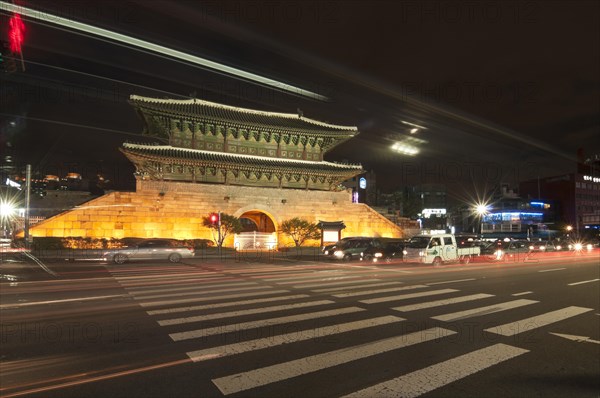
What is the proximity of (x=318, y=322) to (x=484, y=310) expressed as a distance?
4106 mm

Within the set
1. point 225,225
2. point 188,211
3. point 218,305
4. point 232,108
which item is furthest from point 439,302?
point 232,108

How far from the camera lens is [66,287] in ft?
36.0

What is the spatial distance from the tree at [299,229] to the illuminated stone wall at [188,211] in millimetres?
1345

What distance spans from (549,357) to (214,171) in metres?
30.7

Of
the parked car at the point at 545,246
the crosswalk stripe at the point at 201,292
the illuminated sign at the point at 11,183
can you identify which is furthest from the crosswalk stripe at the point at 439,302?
the illuminated sign at the point at 11,183

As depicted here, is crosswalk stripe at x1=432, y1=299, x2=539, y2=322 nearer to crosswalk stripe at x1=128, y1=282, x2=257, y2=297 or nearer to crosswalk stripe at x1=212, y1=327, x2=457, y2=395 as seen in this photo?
crosswalk stripe at x1=212, y1=327, x2=457, y2=395

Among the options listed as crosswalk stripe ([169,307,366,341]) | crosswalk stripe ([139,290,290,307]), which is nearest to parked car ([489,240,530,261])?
crosswalk stripe ([139,290,290,307])

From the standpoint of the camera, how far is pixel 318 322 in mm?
6695

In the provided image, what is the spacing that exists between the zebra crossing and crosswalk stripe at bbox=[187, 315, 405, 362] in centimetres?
2

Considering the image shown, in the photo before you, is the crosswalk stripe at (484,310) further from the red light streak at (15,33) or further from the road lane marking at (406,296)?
the red light streak at (15,33)

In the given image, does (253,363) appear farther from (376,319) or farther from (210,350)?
(376,319)

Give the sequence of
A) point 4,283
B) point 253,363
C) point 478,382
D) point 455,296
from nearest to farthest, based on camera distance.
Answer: point 478,382 < point 253,363 < point 455,296 < point 4,283

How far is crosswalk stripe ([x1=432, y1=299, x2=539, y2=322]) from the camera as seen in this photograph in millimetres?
7164

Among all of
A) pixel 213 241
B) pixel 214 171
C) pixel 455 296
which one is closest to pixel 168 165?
pixel 214 171
